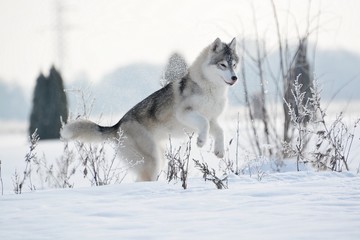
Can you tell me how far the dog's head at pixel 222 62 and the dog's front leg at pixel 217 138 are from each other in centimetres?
44

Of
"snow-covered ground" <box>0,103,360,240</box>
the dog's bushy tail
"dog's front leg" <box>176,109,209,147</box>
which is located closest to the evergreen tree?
the dog's bushy tail

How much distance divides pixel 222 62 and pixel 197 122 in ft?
2.64

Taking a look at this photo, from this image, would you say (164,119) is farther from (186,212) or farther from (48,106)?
(48,106)

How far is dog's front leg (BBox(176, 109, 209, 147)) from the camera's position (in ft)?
16.7

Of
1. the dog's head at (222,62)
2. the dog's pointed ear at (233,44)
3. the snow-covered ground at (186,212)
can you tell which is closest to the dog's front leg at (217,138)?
the dog's head at (222,62)

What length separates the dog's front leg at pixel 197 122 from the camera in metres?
5.09

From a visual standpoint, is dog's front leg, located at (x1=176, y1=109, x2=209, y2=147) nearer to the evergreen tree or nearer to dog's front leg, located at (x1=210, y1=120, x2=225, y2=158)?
dog's front leg, located at (x1=210, y1=120, x2=225, y2=158)

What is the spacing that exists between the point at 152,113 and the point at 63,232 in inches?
134

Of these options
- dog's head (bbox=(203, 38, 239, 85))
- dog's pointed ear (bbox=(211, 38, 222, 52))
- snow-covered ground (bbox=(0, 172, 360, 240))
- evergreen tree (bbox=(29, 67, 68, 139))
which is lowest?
snow-covered ground (bbox=(0, 172, 360, 240))

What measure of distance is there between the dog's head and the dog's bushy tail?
3.81 feet

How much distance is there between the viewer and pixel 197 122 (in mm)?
5160

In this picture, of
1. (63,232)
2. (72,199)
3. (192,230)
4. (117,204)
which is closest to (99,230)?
(63,232)

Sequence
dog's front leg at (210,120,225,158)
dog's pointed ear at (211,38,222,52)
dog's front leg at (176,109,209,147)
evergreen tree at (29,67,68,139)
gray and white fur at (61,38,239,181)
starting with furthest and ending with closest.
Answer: evergreen tree at (29,67,68,139) → dog's pointed ear at (211,38,222,52) → gray and white fur at (61,38,239,181) → dog's front leg at (210,120,225,158) → dog's front leg at (176,109,209,147)

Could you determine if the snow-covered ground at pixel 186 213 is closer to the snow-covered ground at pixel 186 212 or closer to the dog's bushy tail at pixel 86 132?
the snow-covered ground at pixel 186 212
